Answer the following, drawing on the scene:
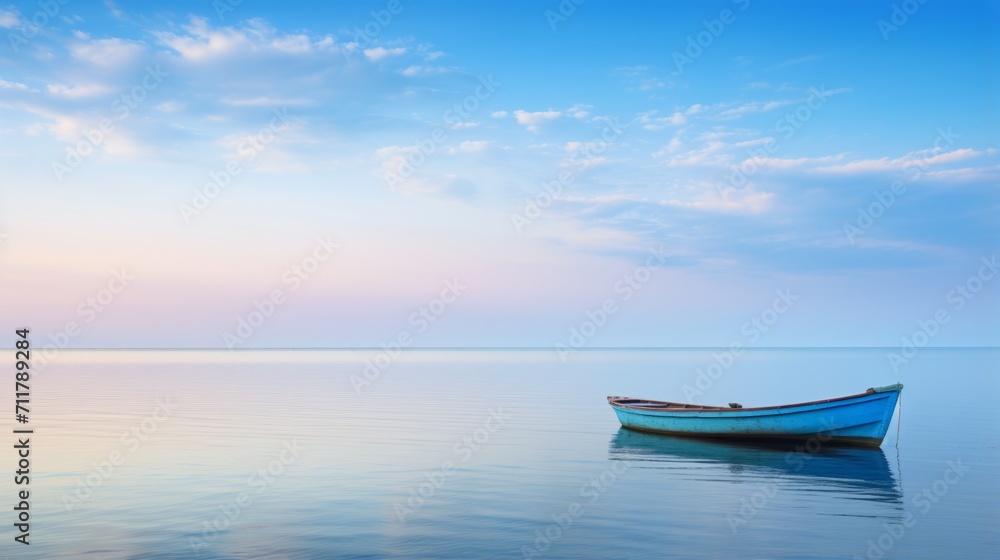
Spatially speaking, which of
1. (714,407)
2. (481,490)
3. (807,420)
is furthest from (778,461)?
(481,490)

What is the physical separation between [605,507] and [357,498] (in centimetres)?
669

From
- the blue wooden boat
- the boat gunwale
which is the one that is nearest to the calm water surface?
the blue wooden boat

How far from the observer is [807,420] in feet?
91.5

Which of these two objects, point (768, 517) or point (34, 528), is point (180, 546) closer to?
point (34, 528)

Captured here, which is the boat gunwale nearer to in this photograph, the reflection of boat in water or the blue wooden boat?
the blue wooden boat

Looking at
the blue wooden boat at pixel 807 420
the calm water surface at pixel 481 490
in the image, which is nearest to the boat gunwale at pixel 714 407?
the blue wooden boat at pixel 807 420

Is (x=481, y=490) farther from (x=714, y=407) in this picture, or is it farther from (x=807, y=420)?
(x=807, y=420)

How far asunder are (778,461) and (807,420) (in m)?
3.23

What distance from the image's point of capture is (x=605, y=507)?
1859 cm

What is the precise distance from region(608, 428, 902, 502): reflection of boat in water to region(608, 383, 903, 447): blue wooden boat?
17.1 inches

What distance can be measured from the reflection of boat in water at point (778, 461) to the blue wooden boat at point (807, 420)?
433mm

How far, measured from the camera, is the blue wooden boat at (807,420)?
27.0m

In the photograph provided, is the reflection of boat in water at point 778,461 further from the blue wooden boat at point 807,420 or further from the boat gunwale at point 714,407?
the boat gunwale at point 714,407

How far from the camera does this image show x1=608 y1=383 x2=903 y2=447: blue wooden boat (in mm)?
27000
